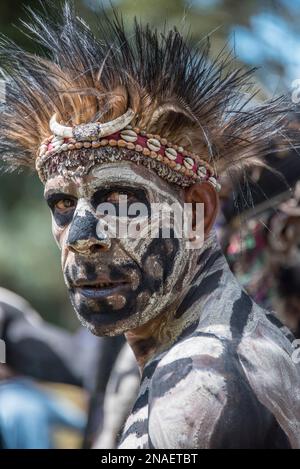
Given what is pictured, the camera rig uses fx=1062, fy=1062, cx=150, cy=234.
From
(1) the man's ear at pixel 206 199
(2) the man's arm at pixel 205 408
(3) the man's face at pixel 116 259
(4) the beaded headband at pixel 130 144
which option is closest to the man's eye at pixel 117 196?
(3) the man's face at pixel 116 259

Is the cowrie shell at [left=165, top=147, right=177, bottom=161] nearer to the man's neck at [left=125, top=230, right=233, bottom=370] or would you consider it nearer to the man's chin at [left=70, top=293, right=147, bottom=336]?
the man's neck at [left=125, top=230, right=233, bottom=370]

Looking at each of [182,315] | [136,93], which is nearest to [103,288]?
[182,315]

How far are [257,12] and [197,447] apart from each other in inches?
288

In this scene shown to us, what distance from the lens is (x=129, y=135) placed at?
10.9 feet

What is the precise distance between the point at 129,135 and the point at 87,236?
0.36m

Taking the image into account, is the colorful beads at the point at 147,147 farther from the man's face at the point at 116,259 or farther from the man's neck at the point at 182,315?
the man's neck at the point at 182,315

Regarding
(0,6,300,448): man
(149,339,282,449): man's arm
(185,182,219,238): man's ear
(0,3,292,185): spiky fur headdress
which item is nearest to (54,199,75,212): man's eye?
(0,6,300,448): man

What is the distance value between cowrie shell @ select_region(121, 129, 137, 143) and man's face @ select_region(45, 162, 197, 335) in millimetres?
75

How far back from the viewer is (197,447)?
2736 mm

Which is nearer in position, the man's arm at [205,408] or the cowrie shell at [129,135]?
the man's arm at [205,408]

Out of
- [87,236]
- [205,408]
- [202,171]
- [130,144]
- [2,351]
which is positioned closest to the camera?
[205,408]

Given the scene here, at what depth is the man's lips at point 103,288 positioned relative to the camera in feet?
10.6

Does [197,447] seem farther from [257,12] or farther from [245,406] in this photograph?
[257,12]

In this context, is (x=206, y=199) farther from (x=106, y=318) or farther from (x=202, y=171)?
(x=106, y=318)
